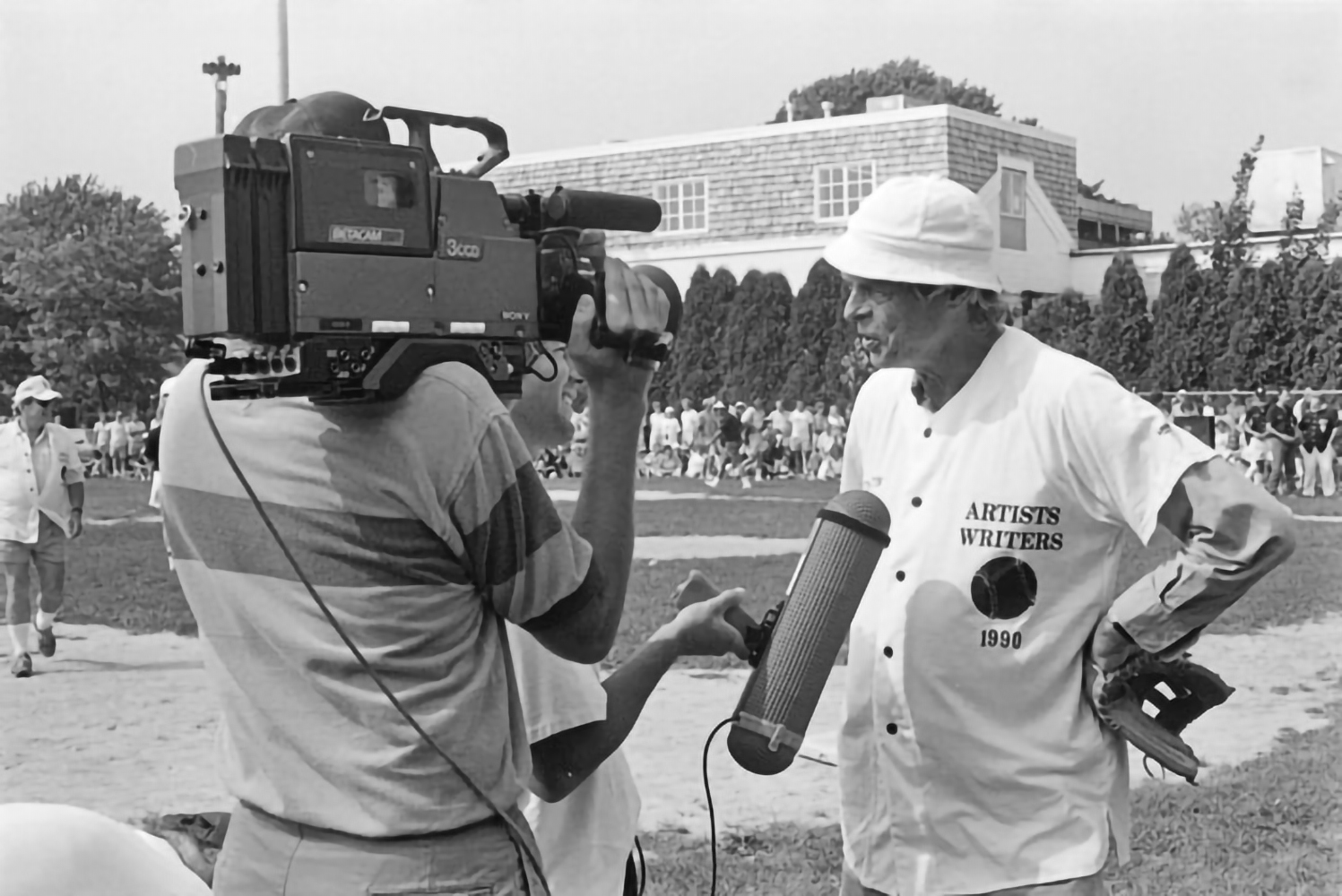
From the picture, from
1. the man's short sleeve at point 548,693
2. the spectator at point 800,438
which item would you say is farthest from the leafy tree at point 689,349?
the man's short sleeve at point 548,693

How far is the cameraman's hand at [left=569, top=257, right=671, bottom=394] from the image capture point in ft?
6.82

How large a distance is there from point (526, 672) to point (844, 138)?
2972 cm

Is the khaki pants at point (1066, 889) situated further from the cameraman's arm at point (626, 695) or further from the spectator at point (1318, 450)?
the spectator at point (1318, 450)

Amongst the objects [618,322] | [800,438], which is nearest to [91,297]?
[800,438]

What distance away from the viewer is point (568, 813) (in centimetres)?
250

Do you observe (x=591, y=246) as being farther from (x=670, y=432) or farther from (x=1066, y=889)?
(x=670, y=432)

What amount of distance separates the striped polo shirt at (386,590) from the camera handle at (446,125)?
0.27 m

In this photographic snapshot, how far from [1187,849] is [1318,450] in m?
19.0

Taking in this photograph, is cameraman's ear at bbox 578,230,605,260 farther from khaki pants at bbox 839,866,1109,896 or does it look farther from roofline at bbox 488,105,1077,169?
roofline at bbox 488,105,1077,169

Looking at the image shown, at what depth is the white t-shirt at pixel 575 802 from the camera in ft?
7.86

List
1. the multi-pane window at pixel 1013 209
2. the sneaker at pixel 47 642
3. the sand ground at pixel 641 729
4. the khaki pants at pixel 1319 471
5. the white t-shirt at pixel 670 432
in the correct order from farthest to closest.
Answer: the multi-pane window at pixel 1013 209 < the white t-shirt at pixel 670 432 < the khaki pants at pixel 1319 471 < the sneaker at pixel 47 642 < the sand ground at pixel 641 729

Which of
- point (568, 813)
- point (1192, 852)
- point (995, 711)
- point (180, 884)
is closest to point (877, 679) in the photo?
point (995, 711)

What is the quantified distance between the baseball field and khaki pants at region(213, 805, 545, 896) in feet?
4.35

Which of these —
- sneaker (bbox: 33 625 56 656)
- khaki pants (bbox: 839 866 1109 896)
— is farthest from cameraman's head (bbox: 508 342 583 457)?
sneaker (bbox: 33 625 56 656)
